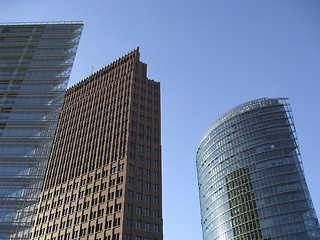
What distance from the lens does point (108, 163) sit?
9625 cm

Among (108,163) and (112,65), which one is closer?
(108,163)

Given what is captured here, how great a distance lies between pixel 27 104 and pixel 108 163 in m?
30.4

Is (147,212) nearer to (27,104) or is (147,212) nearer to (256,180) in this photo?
(27,104)

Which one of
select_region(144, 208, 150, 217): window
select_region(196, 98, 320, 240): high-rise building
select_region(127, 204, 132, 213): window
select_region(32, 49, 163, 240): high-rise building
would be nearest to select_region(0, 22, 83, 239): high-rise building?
select_region(32, 49, 163, 240): high-rise building

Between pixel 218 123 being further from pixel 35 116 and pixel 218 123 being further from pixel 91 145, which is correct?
pixel 35 116

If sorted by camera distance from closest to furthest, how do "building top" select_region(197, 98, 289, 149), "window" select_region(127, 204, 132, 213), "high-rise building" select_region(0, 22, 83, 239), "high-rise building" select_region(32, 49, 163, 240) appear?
A: "high-rise building" select_region(0, 22, 83, 239), "window" select_region(127, 204, 132, 213), "high-rise building" select_region(32, 49, 163, 240), "building top" select_region(197, 98, 289, 149)

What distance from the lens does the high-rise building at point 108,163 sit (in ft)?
277

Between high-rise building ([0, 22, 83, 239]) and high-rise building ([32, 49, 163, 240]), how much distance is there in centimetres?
2015

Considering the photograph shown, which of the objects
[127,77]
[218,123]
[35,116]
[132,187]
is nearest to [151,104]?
[127,77]

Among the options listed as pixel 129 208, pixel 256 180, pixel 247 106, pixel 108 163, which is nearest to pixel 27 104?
pixel 108 163

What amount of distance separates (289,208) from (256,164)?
21259 mm

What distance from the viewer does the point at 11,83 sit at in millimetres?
81188

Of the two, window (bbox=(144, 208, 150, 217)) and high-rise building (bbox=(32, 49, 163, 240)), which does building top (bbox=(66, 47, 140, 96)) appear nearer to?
high-rise building (bbox=(32, 49, 163, 240))

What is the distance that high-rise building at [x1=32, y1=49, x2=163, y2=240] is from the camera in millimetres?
84438
